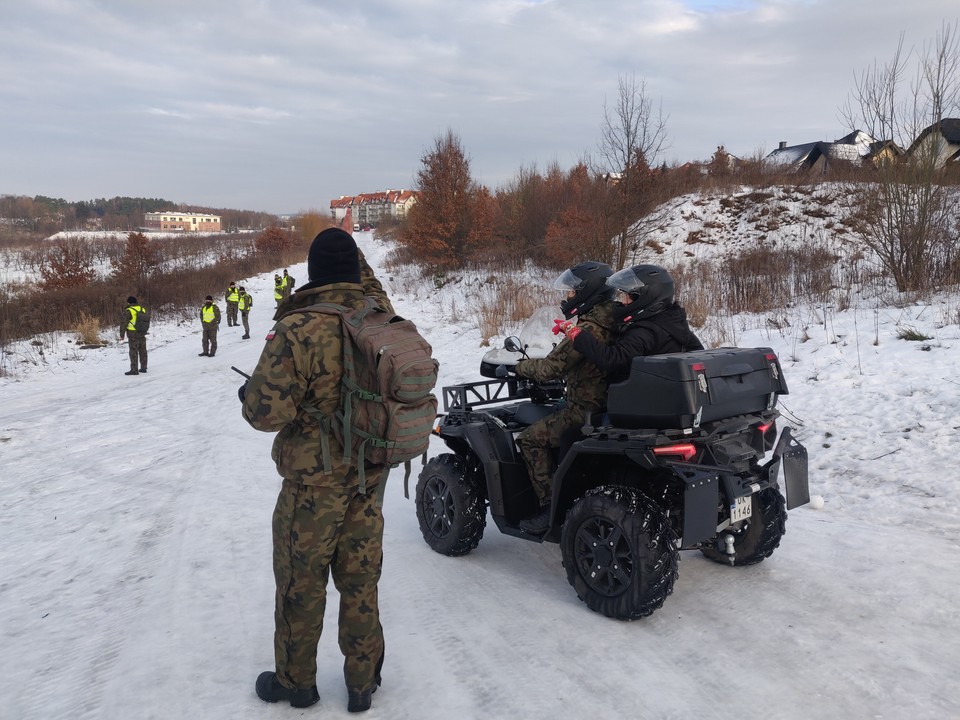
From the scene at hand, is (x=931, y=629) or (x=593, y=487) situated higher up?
(x=593, y=487)

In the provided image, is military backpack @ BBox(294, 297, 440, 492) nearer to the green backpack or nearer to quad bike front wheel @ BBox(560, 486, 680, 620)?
quad bike front wheel @ BBox(560, 486, 680, 620)

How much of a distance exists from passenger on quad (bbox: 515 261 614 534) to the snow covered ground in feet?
2.41

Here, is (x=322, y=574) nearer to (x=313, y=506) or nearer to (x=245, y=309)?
(x=313, y=506)

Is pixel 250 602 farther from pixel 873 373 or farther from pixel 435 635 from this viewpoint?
pixel 873 373

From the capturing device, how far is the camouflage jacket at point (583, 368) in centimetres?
396

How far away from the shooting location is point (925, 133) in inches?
424

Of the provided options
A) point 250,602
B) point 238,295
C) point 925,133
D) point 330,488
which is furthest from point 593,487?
point 238,295

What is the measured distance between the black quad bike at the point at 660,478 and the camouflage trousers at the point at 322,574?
133 centimetres

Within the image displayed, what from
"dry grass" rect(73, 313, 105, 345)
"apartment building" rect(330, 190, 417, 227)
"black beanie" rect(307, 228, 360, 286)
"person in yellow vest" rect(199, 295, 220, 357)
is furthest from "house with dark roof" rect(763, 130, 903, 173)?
"apartment building" rect(330, 190, 417, 227)

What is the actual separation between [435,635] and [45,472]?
18.2 ft

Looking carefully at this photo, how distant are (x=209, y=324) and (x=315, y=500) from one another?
50.1 ft

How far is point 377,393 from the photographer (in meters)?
2.75

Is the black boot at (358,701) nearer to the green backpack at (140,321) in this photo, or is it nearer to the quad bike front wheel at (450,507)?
the quad bike front wheel at (450,507)

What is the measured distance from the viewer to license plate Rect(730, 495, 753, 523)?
3469 millimetres
